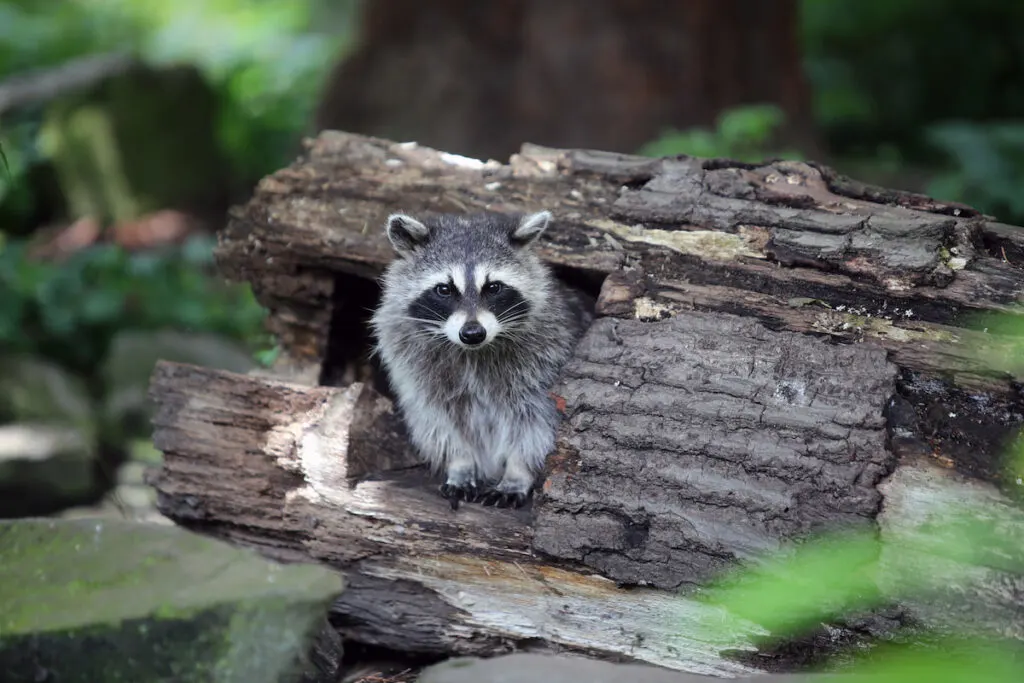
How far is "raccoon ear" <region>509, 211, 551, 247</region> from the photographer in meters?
3.47

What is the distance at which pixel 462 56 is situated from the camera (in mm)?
7262

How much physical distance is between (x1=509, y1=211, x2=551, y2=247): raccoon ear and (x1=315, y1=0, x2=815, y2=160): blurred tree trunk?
3410 millimetres

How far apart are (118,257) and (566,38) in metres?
3.28

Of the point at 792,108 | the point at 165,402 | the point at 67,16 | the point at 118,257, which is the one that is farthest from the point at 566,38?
the point at 67,16

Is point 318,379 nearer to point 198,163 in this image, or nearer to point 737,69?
point 737,69

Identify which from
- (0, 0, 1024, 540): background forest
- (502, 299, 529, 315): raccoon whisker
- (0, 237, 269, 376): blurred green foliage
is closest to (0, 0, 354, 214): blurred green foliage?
(0, 0, 1024, 540): background forest

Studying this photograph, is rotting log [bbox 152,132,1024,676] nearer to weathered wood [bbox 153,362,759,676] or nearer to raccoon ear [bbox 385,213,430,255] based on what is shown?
weathered wood [bbox 153,362,759,676]

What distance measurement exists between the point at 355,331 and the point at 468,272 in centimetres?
86

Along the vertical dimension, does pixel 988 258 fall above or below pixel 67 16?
below

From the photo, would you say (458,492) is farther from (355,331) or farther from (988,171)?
(988,171)

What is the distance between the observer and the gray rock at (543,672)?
8.03 ft

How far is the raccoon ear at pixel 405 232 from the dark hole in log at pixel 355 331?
1.33ft

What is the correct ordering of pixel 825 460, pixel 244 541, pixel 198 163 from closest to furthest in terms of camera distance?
pixel 825 460 < pixel 244 541 < pixel 198 163

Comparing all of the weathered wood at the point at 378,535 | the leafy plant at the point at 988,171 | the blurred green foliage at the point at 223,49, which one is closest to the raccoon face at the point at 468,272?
the weathered wood at the point at 378,535
